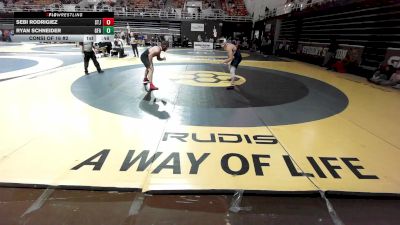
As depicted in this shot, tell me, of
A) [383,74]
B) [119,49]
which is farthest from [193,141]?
[119,49]

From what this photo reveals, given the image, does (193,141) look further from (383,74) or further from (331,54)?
(331,54)

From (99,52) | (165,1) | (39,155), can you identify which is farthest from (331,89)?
(165,1)

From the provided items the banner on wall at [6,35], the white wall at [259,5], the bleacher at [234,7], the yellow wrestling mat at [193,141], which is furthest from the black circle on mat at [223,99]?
the banner on wall at [6,35]

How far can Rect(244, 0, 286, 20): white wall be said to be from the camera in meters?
22.6

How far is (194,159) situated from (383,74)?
931 centimetres

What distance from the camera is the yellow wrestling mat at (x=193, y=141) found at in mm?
3059

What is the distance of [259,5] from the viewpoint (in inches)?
1095

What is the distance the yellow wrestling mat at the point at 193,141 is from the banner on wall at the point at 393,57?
3465 mm

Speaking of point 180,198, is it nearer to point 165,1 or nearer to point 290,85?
point 290,85

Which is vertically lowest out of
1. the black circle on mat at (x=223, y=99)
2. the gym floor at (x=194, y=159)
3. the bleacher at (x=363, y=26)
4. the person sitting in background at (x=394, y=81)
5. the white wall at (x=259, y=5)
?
the gym floor at (x=194, y=159)

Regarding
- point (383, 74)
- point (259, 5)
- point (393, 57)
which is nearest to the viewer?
point (383, 74)

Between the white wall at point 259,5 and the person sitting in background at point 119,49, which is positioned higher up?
the white wall at point 259,5
